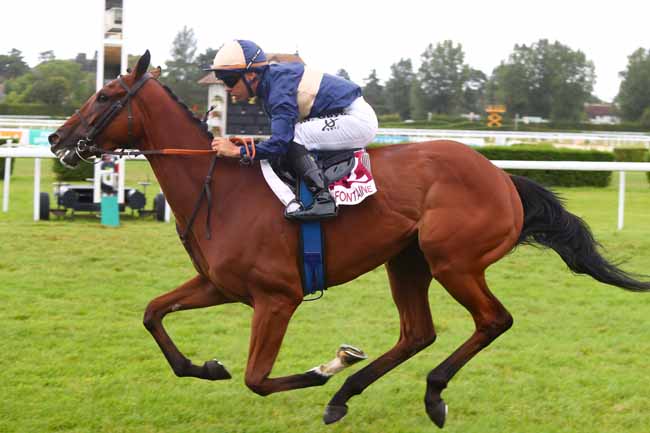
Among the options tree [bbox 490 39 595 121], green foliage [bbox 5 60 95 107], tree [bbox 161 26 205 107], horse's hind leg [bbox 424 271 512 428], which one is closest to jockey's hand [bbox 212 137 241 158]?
horse's hind leg [bbox 424 271 512 428]

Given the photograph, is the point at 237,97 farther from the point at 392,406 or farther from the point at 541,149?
the point at 541,149

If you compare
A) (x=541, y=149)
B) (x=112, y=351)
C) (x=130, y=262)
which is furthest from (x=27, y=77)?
(x=112, y=351)

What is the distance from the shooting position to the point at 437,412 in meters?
4.16

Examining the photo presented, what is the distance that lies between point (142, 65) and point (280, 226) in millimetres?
999

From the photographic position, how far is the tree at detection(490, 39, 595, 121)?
227ft

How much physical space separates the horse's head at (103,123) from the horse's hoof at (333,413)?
161cm

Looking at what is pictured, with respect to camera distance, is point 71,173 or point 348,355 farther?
point 71,173

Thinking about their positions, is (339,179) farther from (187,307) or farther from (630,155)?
(630,155)

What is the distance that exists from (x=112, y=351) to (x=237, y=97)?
1953 mm

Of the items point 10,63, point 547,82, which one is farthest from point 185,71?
point 547,82

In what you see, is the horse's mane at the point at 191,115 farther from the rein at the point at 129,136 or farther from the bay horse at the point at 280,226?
the rein at the point at 129,136

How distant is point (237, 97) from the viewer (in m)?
4.23

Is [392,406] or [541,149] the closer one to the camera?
[392,406]

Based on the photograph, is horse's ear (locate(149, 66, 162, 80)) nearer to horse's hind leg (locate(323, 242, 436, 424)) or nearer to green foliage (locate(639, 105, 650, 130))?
horse's hind leg (locate(323, 242, 436, 424))
